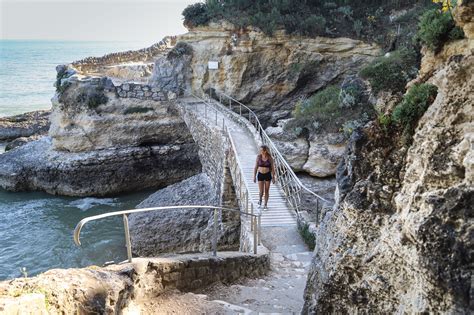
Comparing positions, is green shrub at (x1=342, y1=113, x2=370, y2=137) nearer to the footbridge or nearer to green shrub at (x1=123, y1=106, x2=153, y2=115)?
the footbridge

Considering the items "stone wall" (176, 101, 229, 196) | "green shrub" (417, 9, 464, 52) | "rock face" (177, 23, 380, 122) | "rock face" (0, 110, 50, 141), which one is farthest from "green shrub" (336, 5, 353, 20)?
"rock face" (0, 110, 50, 141)

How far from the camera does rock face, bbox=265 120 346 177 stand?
13.0 metres

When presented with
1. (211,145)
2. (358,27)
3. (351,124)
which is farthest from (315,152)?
(358,27)

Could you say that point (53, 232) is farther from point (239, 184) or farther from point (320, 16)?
point (320, 16)

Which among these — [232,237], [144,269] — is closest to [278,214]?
[232,237]

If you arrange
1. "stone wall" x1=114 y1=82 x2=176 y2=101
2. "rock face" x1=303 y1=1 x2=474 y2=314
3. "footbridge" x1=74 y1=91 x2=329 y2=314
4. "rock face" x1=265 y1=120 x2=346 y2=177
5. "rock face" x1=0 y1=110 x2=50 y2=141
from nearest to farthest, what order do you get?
"rock face" x1=303 y1=1 x2=474 y2=314 → "footbridge" x1=74 y1=91 x2=329 y2=314 → "rock face" x1=265 y1=120 x2=346 y2=177 → "stone wall" x1=114 y1=82 x2=176 y2=101 → "rock face" x1=0 y1=110 x2=50 y2=141

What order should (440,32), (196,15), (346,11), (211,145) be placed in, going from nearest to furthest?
(440,32)
(211,145)
(346,11)
(196,15)

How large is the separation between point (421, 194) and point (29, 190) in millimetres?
20208

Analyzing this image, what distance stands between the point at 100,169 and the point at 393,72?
524 inches

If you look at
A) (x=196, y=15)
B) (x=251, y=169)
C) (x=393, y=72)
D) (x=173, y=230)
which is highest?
(x=196, y=15)

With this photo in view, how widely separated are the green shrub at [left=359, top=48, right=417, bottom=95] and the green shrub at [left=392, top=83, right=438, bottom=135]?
879 cm

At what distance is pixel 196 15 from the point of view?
2059cm

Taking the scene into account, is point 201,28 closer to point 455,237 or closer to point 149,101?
point 149,101

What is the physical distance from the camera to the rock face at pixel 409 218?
3.01 meters
